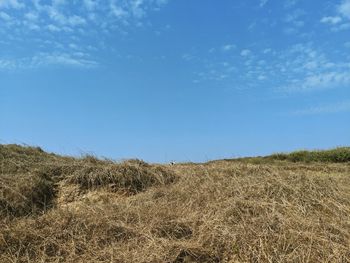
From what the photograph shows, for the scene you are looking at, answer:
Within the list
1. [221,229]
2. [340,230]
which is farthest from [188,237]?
[340,230]

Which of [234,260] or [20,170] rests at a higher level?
[20,170]

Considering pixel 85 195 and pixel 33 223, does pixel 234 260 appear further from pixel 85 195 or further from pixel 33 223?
pixel 85 195

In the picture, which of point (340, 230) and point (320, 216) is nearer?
point (340, 230)

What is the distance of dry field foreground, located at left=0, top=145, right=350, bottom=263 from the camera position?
17.3ft

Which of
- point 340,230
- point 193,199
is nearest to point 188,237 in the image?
point 193,199

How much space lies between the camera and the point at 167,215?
6164mm

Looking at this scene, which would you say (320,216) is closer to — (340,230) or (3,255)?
(340,230)

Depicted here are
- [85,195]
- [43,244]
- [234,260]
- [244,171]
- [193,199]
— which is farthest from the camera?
[244,171]

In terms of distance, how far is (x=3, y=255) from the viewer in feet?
17.4

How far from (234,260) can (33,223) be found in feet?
8.48

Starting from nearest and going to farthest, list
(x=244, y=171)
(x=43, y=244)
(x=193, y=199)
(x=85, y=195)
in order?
(x=43, y=244)
(x=193, y=199)
(x=85, y=195)
(x=244, y=171)

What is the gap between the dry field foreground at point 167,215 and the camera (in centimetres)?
527

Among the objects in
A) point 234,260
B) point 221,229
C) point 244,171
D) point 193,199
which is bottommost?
point 234,260

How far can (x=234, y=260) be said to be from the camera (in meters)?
5.14
